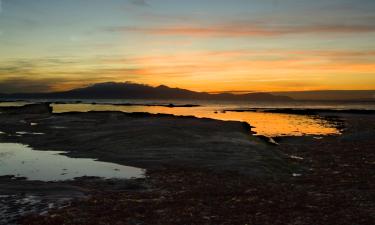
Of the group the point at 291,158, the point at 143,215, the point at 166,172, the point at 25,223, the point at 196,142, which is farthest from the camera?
the point at 196,142

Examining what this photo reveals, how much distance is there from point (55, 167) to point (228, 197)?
1245cm

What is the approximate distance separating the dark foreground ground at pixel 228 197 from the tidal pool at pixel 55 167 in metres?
1.63

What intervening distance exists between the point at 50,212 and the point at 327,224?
9.08 m

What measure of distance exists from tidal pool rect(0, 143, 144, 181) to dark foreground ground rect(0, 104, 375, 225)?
1634 mm

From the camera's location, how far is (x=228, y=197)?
1695cm

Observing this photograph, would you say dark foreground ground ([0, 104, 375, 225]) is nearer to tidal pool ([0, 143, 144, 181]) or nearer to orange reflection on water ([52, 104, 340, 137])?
tidal pool ([0, 143, 144, 181])

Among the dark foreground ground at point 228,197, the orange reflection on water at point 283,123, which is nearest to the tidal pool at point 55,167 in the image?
the dark foreground ground at point 228,197

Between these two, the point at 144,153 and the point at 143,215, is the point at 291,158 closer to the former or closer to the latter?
the point at 144,153

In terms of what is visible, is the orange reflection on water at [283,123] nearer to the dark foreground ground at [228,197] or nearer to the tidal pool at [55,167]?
the dark foreground ground at [228,197]

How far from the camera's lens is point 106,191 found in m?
18.2

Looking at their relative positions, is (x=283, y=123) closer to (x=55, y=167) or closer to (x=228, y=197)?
(x=55, y=167)

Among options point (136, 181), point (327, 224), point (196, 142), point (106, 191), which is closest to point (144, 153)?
point (196, 142)

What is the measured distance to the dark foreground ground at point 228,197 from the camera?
13.7 metres

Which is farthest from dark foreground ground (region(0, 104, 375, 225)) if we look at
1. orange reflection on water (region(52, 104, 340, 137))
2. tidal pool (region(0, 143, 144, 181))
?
orange reflection on water (region(52, 104, 340, 137))
